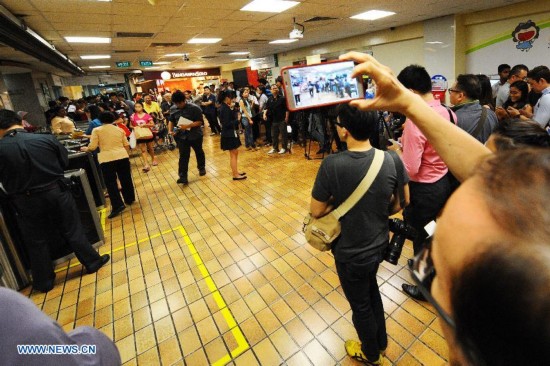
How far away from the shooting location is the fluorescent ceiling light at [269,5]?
18.0 feet

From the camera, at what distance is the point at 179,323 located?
91.4 inches

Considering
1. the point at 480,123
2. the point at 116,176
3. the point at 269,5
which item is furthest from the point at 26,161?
the point at 269,5

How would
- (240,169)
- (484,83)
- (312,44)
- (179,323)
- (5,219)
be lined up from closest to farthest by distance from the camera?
(179,323) < (5,219) < (484,83) < (240,169) < (312,44)

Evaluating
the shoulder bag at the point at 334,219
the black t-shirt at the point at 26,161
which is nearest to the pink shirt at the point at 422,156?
the shoulder bag at the point at 334,219

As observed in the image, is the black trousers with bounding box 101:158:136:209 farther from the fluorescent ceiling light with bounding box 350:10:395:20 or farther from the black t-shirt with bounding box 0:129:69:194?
the fluorescent ceiling light with bounding box 350:10:395:20

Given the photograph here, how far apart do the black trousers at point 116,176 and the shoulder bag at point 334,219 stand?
3806 mm

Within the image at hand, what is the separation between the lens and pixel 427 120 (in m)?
0.78

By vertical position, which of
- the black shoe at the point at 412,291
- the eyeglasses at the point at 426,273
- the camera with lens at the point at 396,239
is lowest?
the black shoe at the point at 412,291

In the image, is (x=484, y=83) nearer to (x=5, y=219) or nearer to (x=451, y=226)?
(x=451, y=226)

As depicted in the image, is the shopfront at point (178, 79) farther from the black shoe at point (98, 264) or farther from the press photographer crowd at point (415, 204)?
the black shoe at point (98, 264)

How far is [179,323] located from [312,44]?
43.0 ft

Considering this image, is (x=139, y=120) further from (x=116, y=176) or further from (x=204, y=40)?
(x=204, y=40)

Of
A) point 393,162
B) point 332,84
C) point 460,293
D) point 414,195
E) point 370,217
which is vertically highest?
point 332,84

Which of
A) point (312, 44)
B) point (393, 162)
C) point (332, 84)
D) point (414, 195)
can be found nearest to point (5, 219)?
point (332, 84)
